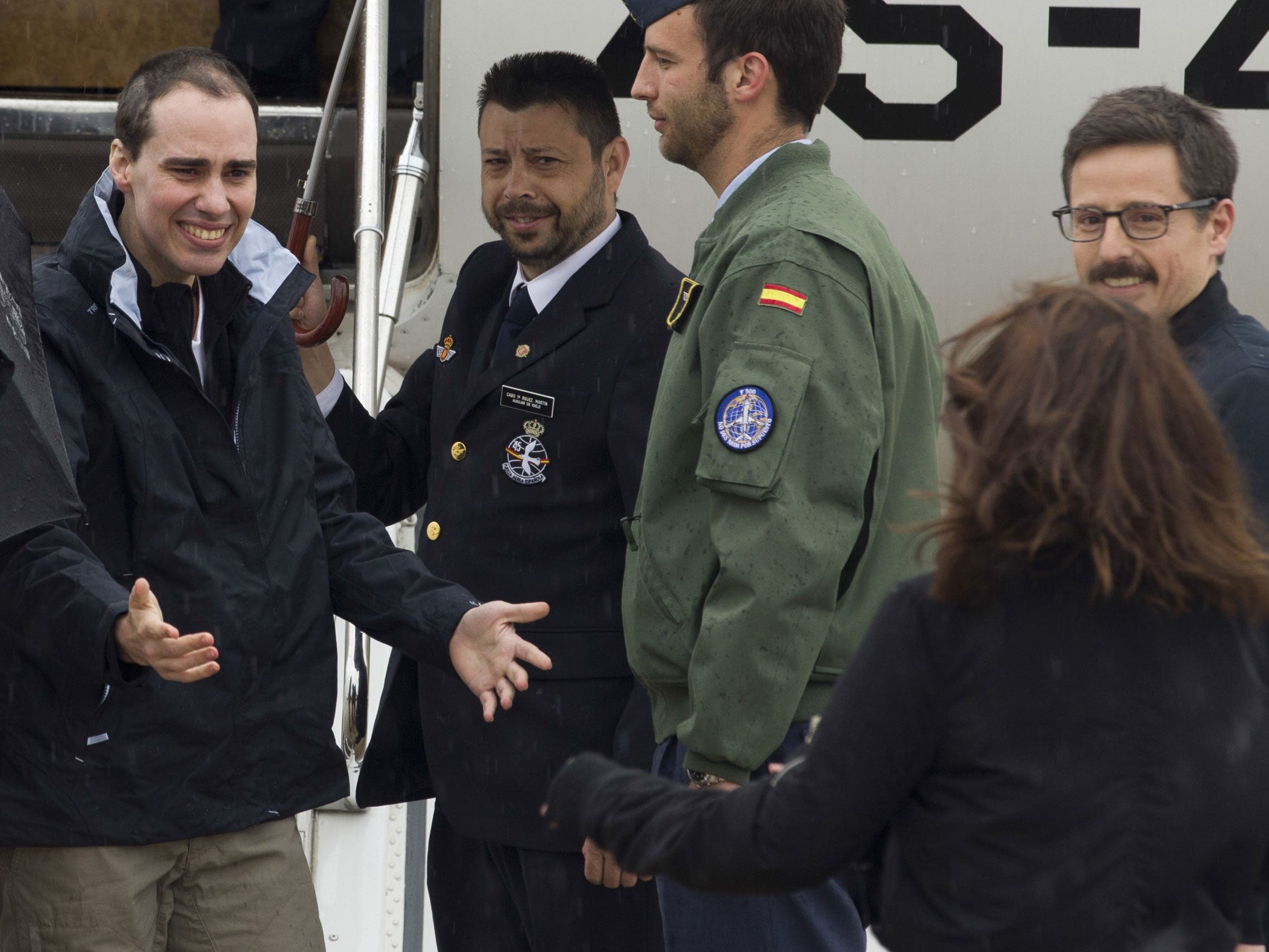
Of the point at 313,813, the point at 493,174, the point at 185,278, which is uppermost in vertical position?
the point at 493,174

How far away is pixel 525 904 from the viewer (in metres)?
2.37

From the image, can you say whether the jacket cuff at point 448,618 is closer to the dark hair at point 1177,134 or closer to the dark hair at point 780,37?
the dark hair at point 780,37

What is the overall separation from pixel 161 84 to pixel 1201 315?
1.48 metres

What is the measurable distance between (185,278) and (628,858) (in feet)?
4.06

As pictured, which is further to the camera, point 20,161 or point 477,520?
point 20,161

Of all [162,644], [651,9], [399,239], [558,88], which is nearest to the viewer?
[162,644]

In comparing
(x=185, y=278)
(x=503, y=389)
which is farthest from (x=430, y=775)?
(x=185, y=278)

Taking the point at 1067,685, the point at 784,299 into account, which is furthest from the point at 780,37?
the point at 1067,685

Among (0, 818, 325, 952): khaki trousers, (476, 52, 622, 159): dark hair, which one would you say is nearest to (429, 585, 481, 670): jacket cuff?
(0, 818, 325, 952): khaki trousers

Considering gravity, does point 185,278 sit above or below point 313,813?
above

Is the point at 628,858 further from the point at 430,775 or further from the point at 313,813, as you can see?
the point at 313,813

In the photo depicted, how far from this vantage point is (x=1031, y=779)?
1183 mm

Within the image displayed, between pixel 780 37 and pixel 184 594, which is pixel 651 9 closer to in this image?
pixel 780 37

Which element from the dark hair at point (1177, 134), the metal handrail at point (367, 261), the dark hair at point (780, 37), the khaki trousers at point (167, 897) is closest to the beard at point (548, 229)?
the metal handrail at point (367, 261)
